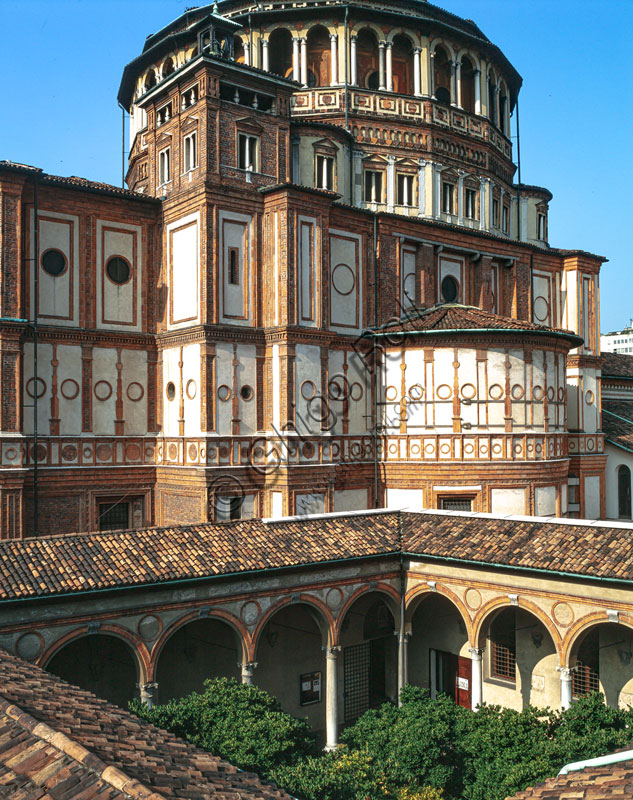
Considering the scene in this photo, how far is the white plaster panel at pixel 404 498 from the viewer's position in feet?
82.4

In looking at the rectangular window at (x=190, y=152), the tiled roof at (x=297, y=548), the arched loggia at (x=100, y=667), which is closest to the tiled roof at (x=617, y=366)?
the tiled roof at (x=297, y=548)

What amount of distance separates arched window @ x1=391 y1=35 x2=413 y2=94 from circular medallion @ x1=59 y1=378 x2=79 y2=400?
711 inches

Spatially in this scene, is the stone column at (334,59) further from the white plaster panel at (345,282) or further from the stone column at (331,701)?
the stone column at (331,701)

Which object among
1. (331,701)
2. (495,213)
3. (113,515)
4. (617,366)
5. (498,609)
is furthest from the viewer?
(617,366)

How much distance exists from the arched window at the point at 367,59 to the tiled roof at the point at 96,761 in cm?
2786

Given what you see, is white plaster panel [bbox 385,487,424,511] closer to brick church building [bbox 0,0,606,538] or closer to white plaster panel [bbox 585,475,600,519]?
brick church building [bbox 0,0,606,538]

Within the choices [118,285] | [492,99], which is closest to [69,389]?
[118,285]

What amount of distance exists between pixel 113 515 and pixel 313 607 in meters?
7.85

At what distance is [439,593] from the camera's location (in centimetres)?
2016

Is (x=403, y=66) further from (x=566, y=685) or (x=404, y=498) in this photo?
(x=566, y=685)

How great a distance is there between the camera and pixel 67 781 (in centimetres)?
706

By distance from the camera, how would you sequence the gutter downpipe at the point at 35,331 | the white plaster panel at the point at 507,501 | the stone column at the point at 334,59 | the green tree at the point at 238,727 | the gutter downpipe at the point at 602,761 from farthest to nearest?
the stone column at the point at 334,59 → the white plaster panel at the point at 507,501 → the gutter downpipe at the point at 35,331 → the green tree at the point at 238,727 → the gutter downpipe at the point at 602,761

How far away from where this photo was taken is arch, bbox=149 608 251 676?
646 inches

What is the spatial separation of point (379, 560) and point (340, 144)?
1695 cm
